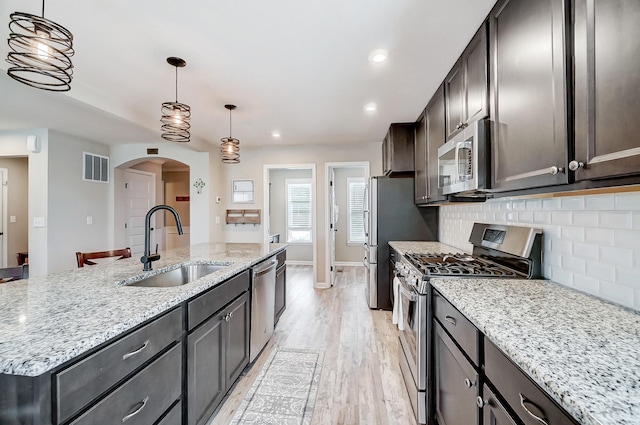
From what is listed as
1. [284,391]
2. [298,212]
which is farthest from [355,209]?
[284,391]

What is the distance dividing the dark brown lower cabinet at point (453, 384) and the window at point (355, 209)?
5.34m

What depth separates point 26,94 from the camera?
2859 mm

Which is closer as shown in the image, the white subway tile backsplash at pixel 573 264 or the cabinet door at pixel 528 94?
the cabinet door at pixel 528 94

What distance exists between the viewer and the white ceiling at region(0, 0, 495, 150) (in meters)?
1.70

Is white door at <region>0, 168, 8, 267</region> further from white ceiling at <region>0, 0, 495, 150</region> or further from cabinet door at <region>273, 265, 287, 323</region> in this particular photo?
cabinet door at <region>273, 265, 287, 323</region>

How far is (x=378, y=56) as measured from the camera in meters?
2.20

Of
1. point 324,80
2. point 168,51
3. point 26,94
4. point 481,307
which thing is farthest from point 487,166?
point 26,94

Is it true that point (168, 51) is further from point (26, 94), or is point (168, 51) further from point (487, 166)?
point (487, 166)

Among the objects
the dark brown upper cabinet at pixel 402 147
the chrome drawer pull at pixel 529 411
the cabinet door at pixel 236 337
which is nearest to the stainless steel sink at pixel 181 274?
the cabinet door at pixel 236 337

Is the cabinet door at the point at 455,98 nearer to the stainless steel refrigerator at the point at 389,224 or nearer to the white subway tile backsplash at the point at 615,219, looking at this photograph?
the white subway tile backsplash at the point at 615,219

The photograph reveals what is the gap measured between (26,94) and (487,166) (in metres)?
4.11

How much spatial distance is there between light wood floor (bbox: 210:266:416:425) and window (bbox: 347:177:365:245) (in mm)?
2366

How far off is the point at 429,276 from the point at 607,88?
1.17 meters

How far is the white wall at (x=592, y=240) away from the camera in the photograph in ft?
3.81
